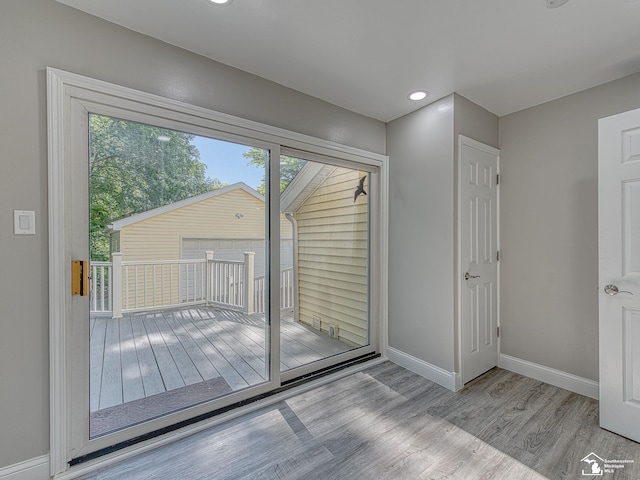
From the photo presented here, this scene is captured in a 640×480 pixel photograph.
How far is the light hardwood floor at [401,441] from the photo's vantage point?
5.30 feet

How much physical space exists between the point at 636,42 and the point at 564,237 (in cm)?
143

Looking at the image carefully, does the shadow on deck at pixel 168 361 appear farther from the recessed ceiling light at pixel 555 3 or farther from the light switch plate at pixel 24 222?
the recessed ceiling light at pixel 555 3

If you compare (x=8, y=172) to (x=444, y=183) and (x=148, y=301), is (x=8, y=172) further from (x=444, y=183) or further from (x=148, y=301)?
(x=444, y=183)

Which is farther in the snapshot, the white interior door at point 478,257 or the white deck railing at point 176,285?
the white interior door at point 478,257

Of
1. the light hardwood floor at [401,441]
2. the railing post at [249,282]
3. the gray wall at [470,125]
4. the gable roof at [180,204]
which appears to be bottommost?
the light hardwood floor at [401,441]

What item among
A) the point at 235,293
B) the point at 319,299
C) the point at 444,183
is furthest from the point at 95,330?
the point at 444,183

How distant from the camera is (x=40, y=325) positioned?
1528 mm

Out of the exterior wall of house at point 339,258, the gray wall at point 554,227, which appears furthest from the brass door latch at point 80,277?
the gray wall at point 554,227

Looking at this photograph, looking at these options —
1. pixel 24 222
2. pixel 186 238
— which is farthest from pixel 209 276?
pixel 24 222

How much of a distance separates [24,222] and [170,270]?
0.79 meters

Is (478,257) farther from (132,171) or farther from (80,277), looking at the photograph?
(80,277)
